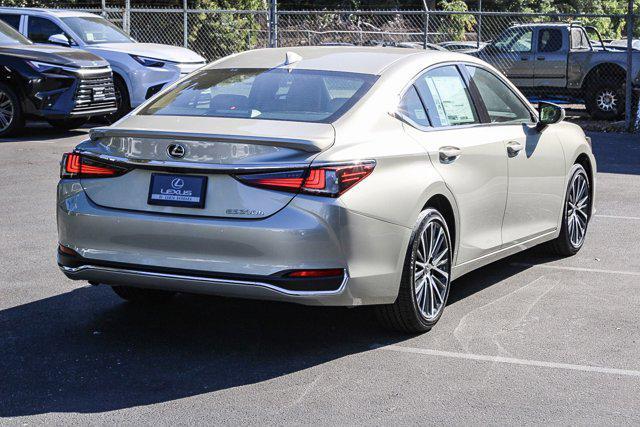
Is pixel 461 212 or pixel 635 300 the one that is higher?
pixel 461 212

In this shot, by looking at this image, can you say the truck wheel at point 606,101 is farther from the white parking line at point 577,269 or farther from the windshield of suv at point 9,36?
the white parking line at point 577,269

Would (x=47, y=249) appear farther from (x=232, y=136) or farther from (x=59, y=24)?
(x=59, y=24)

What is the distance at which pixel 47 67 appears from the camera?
15.9m

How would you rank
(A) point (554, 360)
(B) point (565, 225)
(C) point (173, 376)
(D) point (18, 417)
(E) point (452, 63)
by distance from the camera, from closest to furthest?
(D) point (18, 417), (C) point (173, 376), (A) point (554, 360), (E) point (452, 63), (B) point (565, 225)

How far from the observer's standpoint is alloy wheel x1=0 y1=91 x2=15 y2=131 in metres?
16.0

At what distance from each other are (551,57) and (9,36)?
1062 cm

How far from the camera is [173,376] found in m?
5.36

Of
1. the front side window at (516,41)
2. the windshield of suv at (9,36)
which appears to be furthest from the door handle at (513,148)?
the front side window at (516,41)

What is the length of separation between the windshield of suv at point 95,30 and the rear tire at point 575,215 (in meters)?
11.7

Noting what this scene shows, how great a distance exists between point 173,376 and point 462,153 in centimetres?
227

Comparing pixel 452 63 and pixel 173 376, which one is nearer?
pixel 173 376

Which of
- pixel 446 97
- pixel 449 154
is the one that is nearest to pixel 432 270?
pixel 449 154

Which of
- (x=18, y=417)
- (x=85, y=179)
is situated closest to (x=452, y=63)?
(x=85, y=179)

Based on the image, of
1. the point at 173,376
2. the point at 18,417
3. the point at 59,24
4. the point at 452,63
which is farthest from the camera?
the point at 59,24
